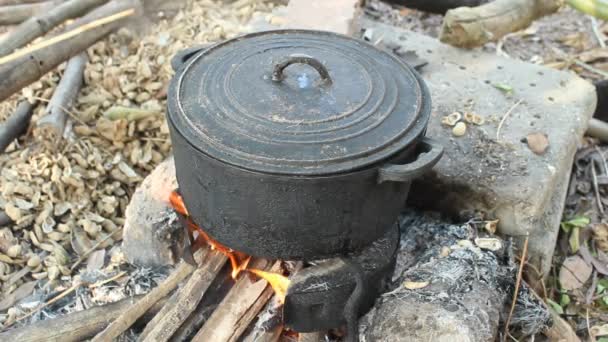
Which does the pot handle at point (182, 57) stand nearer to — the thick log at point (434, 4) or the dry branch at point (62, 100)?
the dry branch at point (62, 100)

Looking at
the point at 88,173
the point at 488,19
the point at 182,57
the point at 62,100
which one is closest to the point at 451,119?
the point at 488,19

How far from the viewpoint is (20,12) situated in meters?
3.33

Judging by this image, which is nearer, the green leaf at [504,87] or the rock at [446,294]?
the rock at [446,294]

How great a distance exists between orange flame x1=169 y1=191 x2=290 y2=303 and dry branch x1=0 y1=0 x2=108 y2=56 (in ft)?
4.43

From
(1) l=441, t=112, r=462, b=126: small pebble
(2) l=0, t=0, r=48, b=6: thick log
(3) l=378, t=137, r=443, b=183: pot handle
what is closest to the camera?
(3) l=378, t=137, r=443, b=183: pot handle

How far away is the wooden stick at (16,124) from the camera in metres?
2.85

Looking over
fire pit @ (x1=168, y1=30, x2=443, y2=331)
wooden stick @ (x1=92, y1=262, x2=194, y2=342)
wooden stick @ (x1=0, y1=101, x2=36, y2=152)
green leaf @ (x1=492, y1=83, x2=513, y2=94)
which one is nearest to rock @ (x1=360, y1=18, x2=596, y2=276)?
green leaf @ (x1=492, y1=83, x2=513, y2=94)

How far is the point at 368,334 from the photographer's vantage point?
6.49 feet

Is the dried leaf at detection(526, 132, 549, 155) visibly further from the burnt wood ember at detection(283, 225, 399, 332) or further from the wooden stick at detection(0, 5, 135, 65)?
the wooden stick at detection(0, 5, 135, 65)

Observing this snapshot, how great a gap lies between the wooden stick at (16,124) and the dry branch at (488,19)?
217cm

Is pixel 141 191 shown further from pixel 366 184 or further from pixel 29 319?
pixel 366 184

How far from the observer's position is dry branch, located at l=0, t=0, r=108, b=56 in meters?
2.85

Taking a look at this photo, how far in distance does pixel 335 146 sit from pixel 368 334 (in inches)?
29.2

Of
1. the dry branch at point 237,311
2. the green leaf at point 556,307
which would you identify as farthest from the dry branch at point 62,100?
the green leaf at point 556,307
